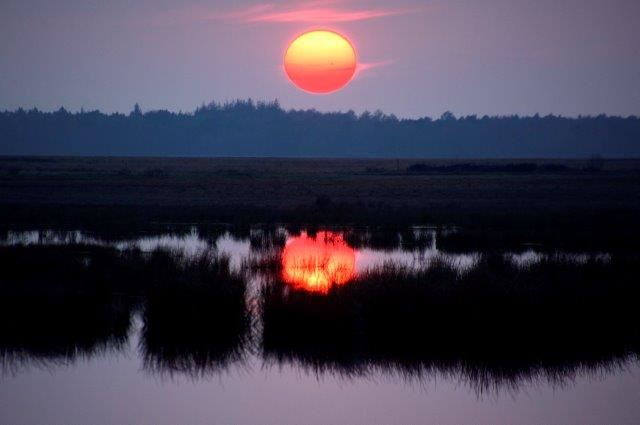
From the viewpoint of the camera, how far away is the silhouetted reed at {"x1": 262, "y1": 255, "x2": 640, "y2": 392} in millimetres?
12688

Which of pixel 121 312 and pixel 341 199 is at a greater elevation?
pixel 121 312

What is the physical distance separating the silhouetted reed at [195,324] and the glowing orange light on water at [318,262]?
5.98ft

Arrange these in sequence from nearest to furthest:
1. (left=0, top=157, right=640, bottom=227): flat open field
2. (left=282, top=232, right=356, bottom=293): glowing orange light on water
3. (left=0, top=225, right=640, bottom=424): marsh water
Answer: (left=0, top=225, right=640, bottom=424): marsh water → (left=282, top=232, right=356, bottom=293): glowing orange light on water → (left=0, top=157, right=640, bottom=227): flat open field

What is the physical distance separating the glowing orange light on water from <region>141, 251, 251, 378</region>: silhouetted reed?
1.82 metres

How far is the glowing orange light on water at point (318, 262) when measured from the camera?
57.2ft

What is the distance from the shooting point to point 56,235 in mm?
26953

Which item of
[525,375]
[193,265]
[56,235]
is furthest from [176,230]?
[525,375]

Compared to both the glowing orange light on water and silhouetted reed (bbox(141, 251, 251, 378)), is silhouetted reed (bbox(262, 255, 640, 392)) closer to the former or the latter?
silhouetted reed (bbox(141, 251, 251, 378))

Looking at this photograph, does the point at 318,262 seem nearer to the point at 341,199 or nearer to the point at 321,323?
the point at 321,323

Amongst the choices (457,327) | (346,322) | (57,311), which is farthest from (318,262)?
(57,311)

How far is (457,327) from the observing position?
13953mm

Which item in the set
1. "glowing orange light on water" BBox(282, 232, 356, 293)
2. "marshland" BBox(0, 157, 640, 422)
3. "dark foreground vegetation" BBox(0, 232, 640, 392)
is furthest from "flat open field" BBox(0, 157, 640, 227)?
"dark foreground vegetation" BBox(0, 232, 640, 392)

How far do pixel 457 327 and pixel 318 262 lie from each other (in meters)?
7.39

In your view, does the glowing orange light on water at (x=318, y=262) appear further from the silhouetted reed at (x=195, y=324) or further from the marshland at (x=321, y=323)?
the silhouetted reed at (x=195, y=324)
